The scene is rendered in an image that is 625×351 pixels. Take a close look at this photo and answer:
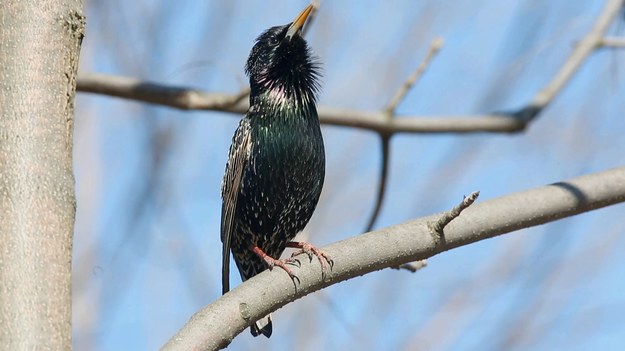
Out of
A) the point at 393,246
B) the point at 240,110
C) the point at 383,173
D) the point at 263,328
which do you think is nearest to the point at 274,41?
the point at 240,110

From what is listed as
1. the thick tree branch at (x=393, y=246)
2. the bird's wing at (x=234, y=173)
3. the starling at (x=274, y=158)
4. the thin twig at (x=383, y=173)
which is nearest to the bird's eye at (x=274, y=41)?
the starling at (x=274, y=158)

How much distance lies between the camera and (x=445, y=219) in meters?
3.04

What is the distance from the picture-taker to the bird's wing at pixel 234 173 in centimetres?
468

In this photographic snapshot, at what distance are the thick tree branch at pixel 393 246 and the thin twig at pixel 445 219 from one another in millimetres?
20

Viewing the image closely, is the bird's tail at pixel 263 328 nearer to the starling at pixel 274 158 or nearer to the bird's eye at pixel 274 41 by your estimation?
the starling at pixel 274 158

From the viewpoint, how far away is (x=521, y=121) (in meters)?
4.53

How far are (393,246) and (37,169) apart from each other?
1.23 metres

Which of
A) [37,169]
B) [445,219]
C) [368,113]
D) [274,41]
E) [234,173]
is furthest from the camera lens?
[274,41]

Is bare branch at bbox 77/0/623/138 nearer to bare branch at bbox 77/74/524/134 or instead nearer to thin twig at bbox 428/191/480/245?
bare branch at bbox 77/74/524/134

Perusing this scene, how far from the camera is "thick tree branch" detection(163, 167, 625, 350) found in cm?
263

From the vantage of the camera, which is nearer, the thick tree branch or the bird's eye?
the thick tree branch

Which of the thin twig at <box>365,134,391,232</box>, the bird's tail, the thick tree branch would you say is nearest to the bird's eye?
the thin twig at <box>365,134,391,232</box>

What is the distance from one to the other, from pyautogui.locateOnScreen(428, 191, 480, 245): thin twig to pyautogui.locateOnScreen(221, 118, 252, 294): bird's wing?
163 cm

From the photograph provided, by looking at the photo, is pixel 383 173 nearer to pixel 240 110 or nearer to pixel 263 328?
pixel 240 110
